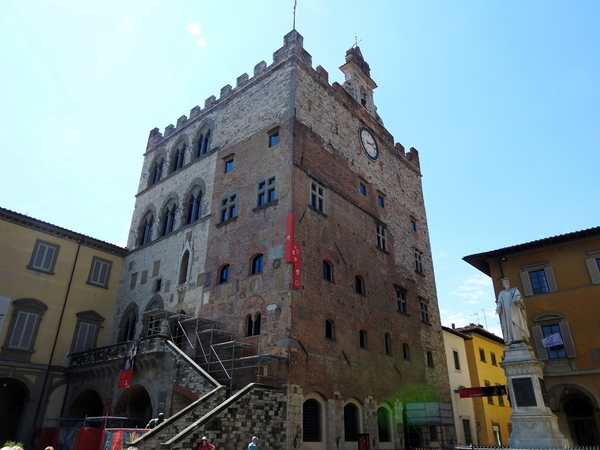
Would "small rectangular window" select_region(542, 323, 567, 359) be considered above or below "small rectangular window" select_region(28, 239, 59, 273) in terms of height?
below

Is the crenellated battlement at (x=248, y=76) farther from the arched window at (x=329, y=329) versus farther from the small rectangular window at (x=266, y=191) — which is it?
the arched window at (x=329, y=329)

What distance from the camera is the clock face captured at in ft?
91.6

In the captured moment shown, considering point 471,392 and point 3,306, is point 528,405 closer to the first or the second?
point 471,392

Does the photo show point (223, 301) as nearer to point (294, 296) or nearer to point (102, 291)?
point (294, 296)

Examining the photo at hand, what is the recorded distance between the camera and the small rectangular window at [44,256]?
23406mm

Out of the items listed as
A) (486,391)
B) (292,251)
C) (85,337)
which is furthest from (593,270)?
(85,337)

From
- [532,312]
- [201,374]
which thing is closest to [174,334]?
[201,374]

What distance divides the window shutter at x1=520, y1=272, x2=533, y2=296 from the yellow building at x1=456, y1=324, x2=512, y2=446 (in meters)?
11.8

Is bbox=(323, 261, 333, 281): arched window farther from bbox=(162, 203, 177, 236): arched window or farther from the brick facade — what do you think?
bbox=(162, 203, 177, 236): arched window

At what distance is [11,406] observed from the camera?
22.9 meters

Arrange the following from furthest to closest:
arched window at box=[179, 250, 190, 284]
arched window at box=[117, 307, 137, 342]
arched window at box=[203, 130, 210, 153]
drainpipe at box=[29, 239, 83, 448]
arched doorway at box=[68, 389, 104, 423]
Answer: arched window at box=[203, 130, 210, 153] → arched window at box=[117, 307, 137, 342] → arched window at box=[179, 250, 190, 284] → arched doorway at box=[68, 389, 104, 423] → drainpipe at box=[29, 239, 83, 448]

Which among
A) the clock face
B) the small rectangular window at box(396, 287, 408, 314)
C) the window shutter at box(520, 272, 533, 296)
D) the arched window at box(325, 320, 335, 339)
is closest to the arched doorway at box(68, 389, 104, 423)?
the arched window at box(325, 320, 335, 339)

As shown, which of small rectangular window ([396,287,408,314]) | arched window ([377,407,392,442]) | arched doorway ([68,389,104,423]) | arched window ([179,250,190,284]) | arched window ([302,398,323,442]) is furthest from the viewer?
small rectangular window ([396,287,408,314])

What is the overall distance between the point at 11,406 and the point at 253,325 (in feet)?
49.7
